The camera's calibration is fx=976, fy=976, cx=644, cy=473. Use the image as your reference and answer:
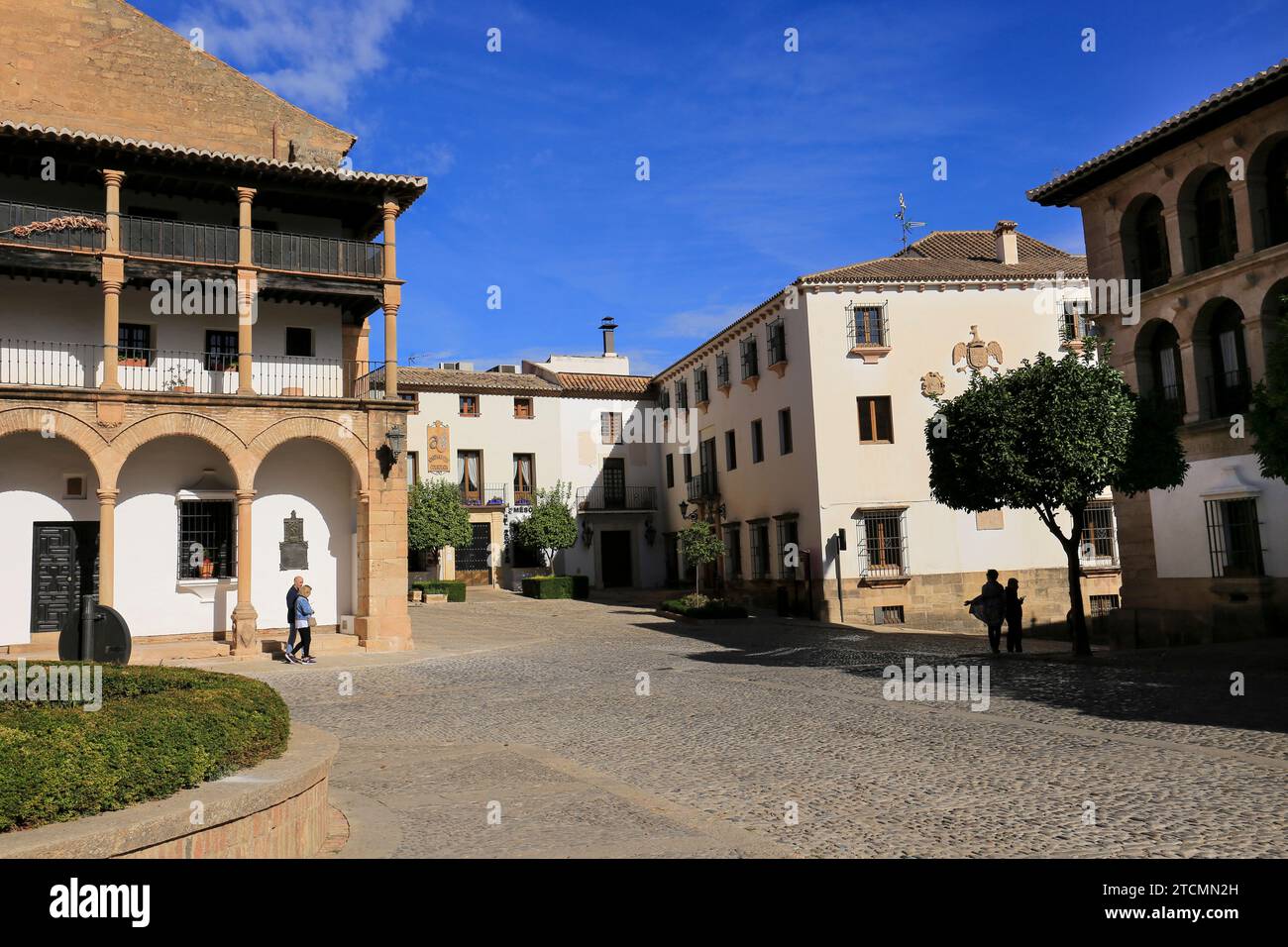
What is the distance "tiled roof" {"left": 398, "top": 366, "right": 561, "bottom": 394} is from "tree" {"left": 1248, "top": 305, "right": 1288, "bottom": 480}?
104ft

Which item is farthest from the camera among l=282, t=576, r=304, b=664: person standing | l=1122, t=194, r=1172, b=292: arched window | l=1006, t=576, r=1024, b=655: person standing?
l=1122, t=194, r=1172, b=292: arched window

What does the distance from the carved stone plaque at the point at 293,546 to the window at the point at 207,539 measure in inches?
38.3

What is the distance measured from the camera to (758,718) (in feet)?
36.2

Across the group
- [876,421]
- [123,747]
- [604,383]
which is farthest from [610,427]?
[123,747]

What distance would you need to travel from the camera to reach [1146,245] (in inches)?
818

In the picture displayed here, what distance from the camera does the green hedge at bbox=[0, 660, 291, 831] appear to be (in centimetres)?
445

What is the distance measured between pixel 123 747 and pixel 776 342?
2756 centimetres

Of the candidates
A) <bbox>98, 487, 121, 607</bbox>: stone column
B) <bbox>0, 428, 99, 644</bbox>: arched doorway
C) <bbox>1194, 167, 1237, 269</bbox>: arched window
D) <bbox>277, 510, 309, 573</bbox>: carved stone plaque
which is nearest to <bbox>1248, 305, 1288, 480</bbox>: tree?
<bbox>1194, 167, 1237, 269</bbox>: arched window

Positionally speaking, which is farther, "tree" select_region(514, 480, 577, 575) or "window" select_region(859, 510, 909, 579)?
"tree" select_region(514, 480, 577, 575)

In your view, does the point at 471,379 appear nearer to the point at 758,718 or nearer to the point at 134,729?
the point at 758,718

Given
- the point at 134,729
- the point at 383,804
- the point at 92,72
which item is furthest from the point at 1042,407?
the point at 92,72

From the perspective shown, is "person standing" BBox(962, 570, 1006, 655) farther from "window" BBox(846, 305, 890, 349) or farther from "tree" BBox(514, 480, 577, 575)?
"tree" BBox(514, 480, 577, 575)

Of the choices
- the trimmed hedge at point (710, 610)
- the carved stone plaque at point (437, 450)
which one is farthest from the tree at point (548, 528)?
the trimmed hedge at point (710, 610)
